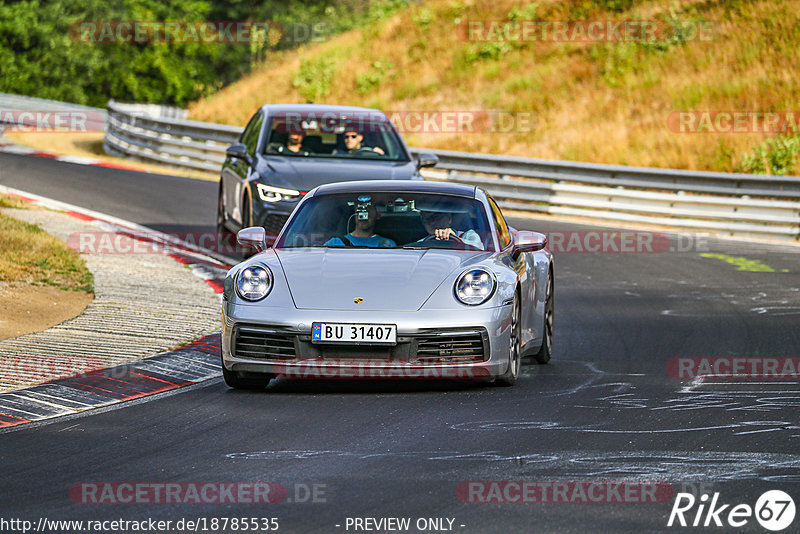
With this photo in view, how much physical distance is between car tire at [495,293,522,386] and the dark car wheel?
1.16m

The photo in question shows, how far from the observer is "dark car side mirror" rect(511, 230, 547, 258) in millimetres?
9188

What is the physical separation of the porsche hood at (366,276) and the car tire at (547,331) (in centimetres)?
127

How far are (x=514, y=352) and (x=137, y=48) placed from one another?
60835 millimetres

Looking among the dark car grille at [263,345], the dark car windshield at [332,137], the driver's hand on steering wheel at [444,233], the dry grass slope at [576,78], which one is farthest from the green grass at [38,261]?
the dry grass slope at [576,78]

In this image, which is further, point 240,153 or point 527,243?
point 240,153

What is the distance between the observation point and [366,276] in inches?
329

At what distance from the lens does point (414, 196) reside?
9539 mm

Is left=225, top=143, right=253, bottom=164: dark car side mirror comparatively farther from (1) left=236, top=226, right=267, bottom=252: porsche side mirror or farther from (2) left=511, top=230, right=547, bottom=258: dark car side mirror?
(2) left=511, top=230, right=547, bottom=258: dark car side mirror

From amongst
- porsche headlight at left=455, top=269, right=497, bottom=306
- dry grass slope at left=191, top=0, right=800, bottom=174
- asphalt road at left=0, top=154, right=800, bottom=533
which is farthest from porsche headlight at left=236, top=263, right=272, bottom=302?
dry grass slope at left=191, top=0, right=800, bottom=174

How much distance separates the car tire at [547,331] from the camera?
32.6ft

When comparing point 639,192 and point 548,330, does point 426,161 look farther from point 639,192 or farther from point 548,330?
point 639,192

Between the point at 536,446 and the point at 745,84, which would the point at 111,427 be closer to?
the point at 536,446

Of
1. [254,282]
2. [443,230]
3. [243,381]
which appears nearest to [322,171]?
[443,230]

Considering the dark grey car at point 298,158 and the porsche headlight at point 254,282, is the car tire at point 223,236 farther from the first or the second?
the porsche headlight at point 254,282
